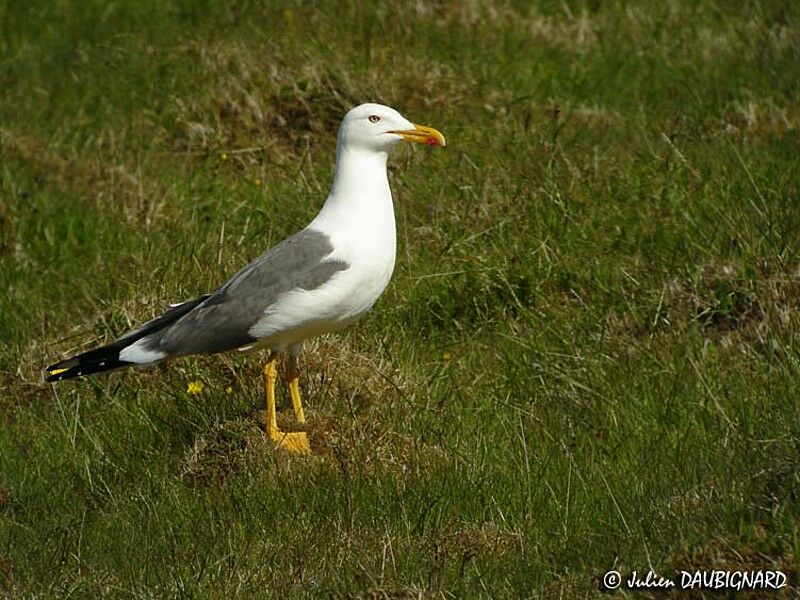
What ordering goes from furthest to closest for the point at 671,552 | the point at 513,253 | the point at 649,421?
the point at 513,253
the point at 649,421
the point at 671,552

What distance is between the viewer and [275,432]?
5582mm

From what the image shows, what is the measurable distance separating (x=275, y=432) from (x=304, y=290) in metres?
0.53

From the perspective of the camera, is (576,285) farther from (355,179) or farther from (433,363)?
(355,179)

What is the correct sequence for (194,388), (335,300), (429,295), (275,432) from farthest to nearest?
(429,295)
(194,388)
(275,432)
(335,300)

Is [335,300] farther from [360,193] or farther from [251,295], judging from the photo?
[360,193]

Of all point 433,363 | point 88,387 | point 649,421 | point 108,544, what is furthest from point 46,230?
point 649,421

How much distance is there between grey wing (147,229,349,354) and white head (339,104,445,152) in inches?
15.6

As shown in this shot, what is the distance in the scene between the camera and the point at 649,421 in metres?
5.63

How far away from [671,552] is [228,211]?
157 inches

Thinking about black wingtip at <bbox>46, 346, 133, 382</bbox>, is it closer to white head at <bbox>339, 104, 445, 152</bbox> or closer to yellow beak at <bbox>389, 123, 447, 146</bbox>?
white head at <bbox>339, 104, 445, 152</bbox>
